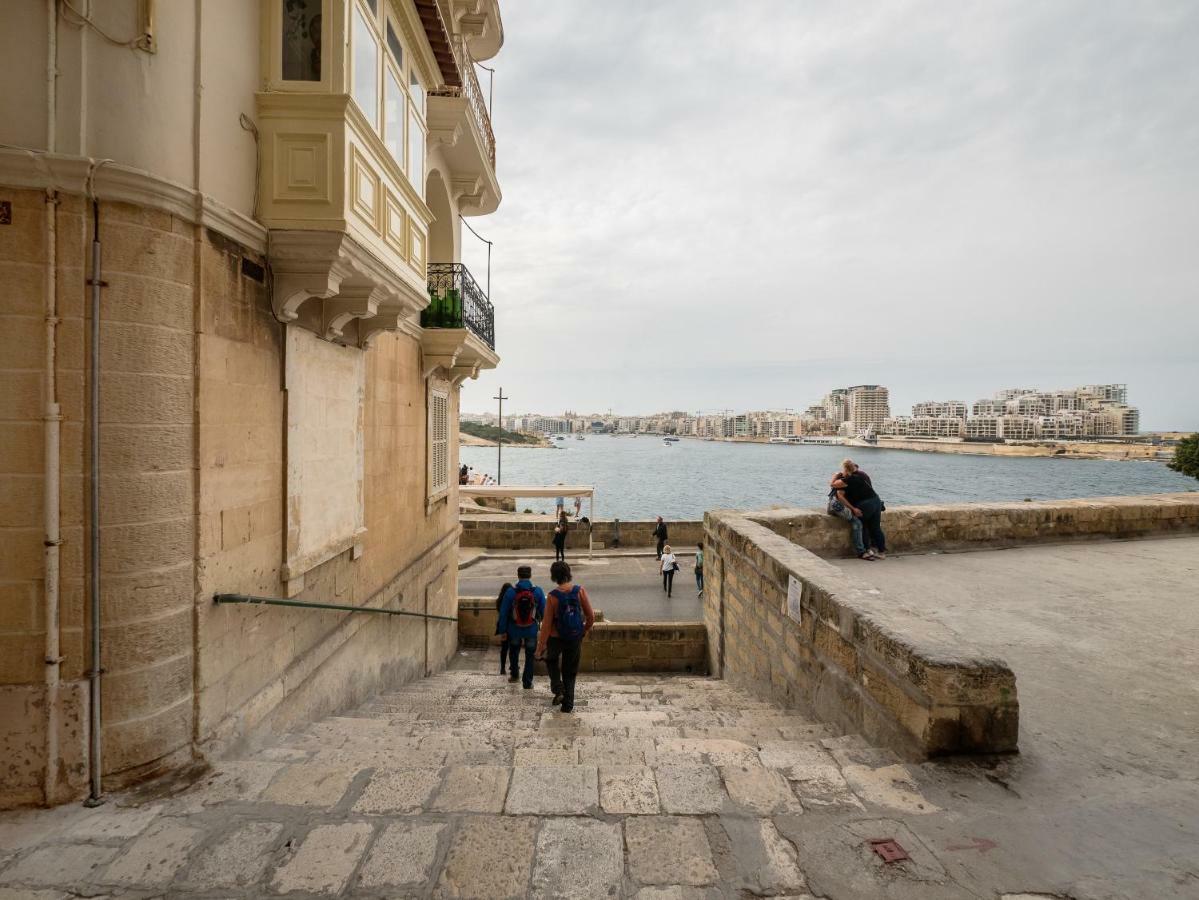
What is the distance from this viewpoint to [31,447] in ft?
10.1

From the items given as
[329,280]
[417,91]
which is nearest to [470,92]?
[417,91]

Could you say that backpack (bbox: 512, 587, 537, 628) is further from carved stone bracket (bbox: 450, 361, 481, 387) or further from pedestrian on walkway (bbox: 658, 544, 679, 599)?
pedestrian on walkway (bbox: 658, 544, 679, 599)

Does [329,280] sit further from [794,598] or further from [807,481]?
[807,481]

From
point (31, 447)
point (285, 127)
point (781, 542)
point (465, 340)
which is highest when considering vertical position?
point (285, 127)

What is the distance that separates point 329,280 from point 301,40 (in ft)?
6.17

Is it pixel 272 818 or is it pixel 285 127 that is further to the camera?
pixel 285 127

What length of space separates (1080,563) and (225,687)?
9991 mm

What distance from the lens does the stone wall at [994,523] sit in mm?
8609

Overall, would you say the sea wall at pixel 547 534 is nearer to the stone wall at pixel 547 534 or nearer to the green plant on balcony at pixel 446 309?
the stone wall at pixel 547 534

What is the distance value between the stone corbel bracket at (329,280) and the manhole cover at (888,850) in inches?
190

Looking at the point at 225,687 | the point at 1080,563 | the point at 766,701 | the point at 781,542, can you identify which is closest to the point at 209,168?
the point at 225,687

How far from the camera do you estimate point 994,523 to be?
910cm

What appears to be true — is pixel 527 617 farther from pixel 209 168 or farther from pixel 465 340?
pixel 209 168

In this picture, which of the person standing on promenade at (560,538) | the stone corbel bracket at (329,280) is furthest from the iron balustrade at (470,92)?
the person standing on promenade at (560,538)
